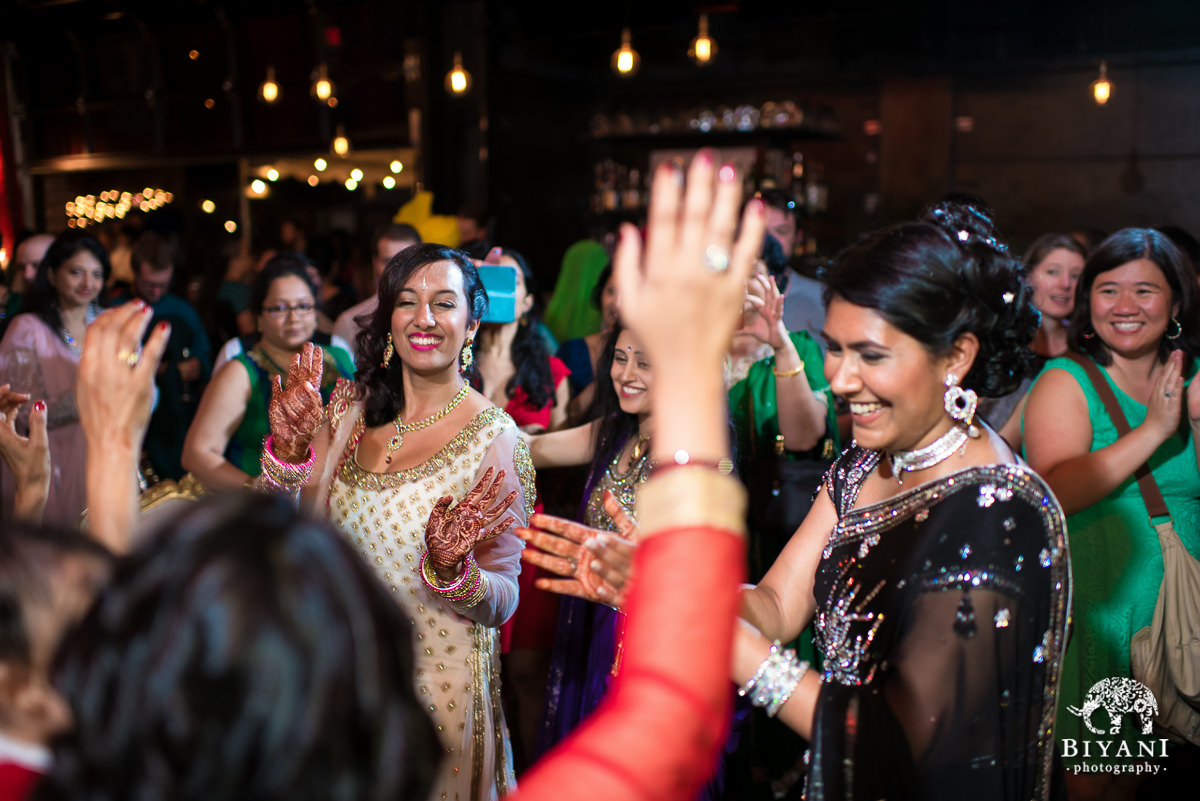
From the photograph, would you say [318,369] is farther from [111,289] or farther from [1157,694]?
[111,289]

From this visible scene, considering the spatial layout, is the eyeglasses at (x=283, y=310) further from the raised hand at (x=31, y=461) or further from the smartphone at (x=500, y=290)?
the raised hand at (x=31, y=461)

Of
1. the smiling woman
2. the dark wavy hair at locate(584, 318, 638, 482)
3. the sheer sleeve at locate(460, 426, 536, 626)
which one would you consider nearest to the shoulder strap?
the dark wavy hair at locate(584, 318, 638, 482)

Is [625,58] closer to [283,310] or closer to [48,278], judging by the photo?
[283,310]

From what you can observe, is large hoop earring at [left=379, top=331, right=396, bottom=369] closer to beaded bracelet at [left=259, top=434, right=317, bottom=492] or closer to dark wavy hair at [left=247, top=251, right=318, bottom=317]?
beaded bracelet at [left=259, top=434, right=317, bottom=492]

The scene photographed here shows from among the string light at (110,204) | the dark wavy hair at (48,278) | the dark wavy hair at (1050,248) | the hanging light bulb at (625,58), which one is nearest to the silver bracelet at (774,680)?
the dark wavy hair at (1050,248)

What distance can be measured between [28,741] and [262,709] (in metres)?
0.23

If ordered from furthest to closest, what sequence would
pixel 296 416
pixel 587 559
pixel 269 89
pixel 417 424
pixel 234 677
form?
pixel 269 89 < pixel 417 424 < pixel 296 416 < pixel 587 559 < pixel 234 677

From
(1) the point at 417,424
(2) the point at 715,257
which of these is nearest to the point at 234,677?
(2) the point at 715,257

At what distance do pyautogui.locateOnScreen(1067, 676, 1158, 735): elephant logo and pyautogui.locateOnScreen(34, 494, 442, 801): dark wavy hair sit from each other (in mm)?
2262

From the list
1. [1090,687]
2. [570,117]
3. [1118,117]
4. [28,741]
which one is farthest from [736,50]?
[28,741]

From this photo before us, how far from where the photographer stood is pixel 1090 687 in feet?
7.88

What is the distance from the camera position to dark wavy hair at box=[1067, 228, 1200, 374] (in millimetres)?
2457

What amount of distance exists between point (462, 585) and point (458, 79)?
208 inches

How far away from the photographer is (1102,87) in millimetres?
5344
